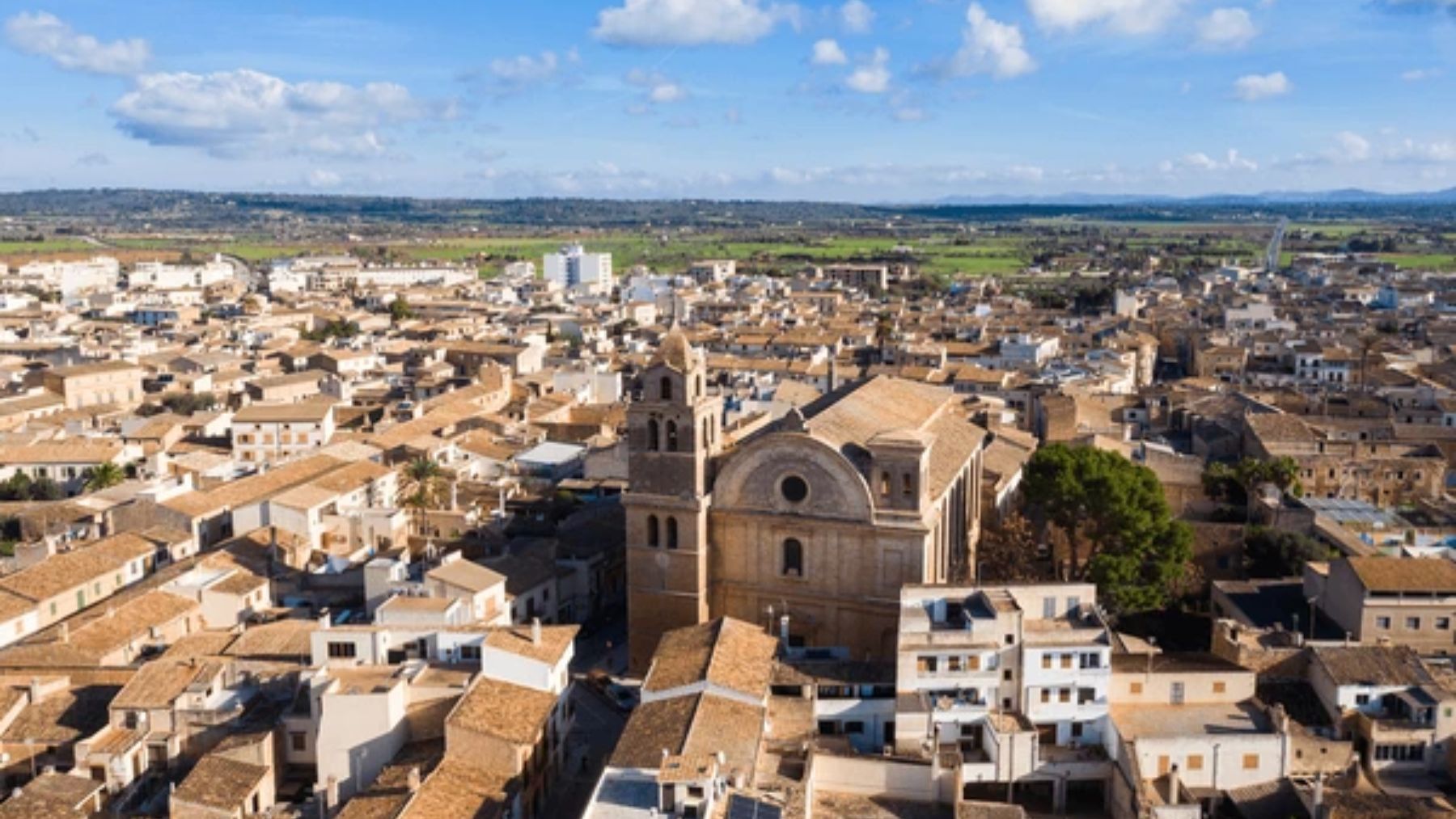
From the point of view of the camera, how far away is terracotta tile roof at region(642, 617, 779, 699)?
32.0m

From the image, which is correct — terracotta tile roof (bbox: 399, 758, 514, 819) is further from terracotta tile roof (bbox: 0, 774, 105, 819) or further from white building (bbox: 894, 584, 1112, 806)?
white building (bbox: 894, 584, 1112, 806)

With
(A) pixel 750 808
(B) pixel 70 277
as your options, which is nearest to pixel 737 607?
(A) pixel 750 808

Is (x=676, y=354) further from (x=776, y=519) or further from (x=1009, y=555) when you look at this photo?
(x=1009, y=555)

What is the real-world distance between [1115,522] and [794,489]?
1214 cm

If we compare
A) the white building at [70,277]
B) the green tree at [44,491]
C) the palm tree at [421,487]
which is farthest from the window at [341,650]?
the white building at [70,277]

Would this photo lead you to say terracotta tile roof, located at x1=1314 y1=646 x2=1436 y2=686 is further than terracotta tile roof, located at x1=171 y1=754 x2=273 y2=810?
Yes

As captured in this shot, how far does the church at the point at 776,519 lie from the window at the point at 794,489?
0.04 meters

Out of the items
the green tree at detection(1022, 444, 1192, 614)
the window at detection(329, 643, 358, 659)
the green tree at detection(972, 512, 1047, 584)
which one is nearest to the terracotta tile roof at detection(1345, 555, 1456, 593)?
the green tree at detection(1022, 444, 1192, 614)

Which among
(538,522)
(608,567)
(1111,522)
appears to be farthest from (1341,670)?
(538,522)

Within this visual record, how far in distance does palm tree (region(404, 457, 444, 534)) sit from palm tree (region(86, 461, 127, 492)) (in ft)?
45.1

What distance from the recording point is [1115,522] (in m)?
44.2

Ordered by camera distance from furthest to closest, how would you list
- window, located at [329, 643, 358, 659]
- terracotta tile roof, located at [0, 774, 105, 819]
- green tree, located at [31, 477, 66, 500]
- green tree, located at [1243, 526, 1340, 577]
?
green tree, located at [31, 477, 66, 500] → green tree, located at [1243, 526, 1340, 577] → window, located at [329, 643, 358, 659] → terracotta tile roof, located at [0, 774, 105, 819]

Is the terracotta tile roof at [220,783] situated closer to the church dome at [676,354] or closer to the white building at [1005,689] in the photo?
the white building at [1005,689]

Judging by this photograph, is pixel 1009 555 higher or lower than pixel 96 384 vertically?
lower
